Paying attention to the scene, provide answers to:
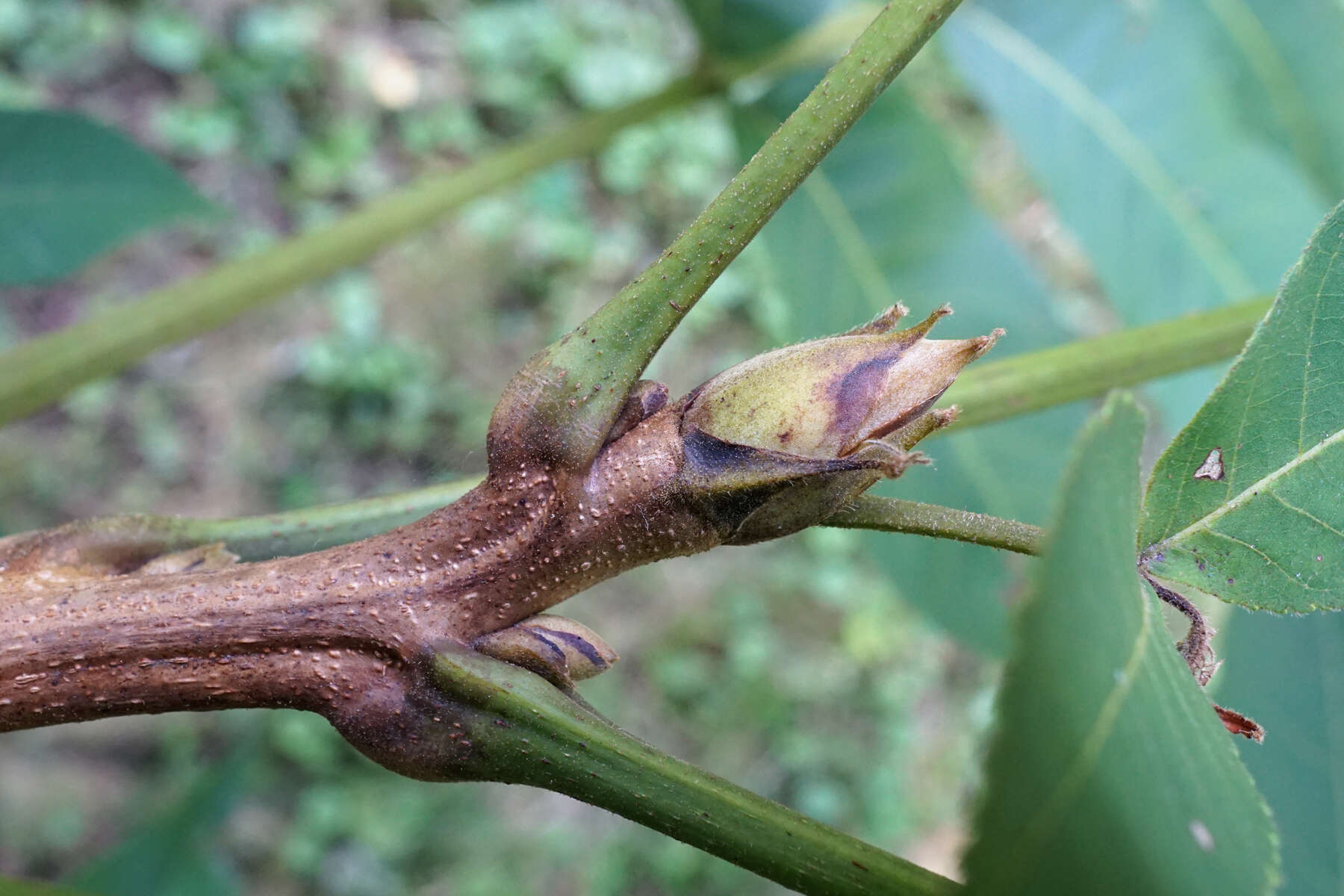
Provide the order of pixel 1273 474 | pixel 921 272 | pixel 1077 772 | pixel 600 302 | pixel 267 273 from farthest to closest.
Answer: pixel 600 302 < pixel 921 272 < pixel 267 273 < pixel 1273 474 < pixel 1077 772


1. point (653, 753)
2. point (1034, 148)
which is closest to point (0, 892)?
point (653, 753)

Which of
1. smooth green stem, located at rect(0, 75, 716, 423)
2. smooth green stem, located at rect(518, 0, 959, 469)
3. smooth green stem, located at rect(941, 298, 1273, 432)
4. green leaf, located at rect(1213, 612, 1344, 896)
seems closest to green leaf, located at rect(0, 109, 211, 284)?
smooth green stem, located at rect(0, 75, 716, 423)

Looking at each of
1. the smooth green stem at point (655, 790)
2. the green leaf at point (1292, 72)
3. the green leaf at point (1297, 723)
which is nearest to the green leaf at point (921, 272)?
the green leaf at point (1292, 72)

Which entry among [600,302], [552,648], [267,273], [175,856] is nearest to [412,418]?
[600,302]

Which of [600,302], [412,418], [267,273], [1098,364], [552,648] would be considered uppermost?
[600,302]

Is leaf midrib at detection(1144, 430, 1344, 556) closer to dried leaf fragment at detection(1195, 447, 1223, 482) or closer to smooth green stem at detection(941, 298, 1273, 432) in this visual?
dried leaf fragment at detection(1195, 447, 1223, 482)

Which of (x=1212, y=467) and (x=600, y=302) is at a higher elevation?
(x=600, y=302)

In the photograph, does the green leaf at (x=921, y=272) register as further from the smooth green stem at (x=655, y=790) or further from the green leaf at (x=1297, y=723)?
the smooth green stem at (x=655, y=790)

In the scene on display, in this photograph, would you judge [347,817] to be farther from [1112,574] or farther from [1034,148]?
[1112,574]

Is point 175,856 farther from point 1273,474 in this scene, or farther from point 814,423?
point 1273,474
